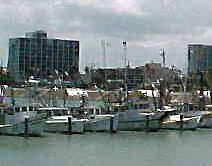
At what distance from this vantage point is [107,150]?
5788 centimetres

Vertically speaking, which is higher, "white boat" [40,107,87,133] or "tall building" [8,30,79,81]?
"tall building" [8,30,79,81]

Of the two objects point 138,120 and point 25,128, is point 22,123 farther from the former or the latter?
point 138,120

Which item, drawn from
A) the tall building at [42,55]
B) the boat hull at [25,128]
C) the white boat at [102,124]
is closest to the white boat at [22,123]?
the boat hull at [25,128]

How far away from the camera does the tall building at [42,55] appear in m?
182

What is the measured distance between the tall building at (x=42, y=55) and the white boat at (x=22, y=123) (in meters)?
105

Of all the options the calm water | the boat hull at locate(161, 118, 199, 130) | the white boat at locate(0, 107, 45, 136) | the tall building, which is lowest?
the calm water

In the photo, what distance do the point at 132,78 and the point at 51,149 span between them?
130 meters

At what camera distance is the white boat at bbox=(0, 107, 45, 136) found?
69.8 metres

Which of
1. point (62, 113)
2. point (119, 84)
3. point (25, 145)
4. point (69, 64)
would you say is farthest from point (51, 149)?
point (69, 64)

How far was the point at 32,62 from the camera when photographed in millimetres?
185875

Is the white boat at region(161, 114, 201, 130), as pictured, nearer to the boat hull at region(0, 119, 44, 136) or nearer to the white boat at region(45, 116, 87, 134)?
the white boat at region(45, 116, 87, 134)

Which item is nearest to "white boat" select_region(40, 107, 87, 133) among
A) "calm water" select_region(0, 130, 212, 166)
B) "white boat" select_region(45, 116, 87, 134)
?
"white boat" select_region(45, 116, 87, 134)

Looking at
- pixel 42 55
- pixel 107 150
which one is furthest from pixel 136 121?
pixel 42 55

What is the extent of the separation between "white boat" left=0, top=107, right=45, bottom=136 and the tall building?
105 metres
